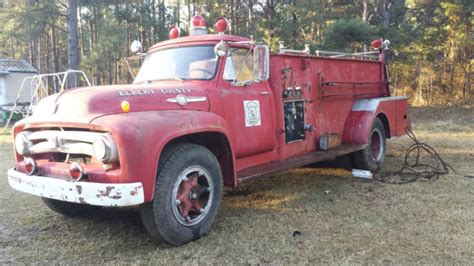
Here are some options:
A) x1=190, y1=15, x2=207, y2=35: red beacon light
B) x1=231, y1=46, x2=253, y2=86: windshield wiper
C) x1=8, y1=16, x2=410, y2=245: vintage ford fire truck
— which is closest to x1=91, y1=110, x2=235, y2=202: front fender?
x1=8, y1=16, x2=410, y2=245: vintage ford fire truck

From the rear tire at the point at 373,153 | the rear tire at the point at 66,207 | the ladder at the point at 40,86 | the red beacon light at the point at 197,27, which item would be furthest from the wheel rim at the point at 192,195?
the rear tire at the point at 373,153

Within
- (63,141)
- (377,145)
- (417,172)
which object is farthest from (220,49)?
(417,172)

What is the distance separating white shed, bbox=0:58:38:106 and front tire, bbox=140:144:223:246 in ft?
77.9

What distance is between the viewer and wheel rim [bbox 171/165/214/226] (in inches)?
152

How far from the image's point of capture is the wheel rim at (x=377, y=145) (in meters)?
7.35

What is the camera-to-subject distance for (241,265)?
138 inches

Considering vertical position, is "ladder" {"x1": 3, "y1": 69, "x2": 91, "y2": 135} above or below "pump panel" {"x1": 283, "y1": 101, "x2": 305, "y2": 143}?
above

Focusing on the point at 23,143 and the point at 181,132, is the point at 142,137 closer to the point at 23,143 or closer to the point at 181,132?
the point at 181,132

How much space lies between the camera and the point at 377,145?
744 cm

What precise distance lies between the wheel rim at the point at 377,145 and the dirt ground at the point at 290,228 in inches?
44.1

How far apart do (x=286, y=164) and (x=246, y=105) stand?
964mm

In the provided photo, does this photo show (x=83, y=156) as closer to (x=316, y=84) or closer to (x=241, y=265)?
(x=241, y=265)

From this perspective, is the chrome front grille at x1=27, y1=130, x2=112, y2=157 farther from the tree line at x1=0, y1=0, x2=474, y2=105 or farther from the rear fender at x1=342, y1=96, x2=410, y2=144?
the tree line at x1=0, y1=0, x2=474, y2=105

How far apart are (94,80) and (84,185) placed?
27623 mm
